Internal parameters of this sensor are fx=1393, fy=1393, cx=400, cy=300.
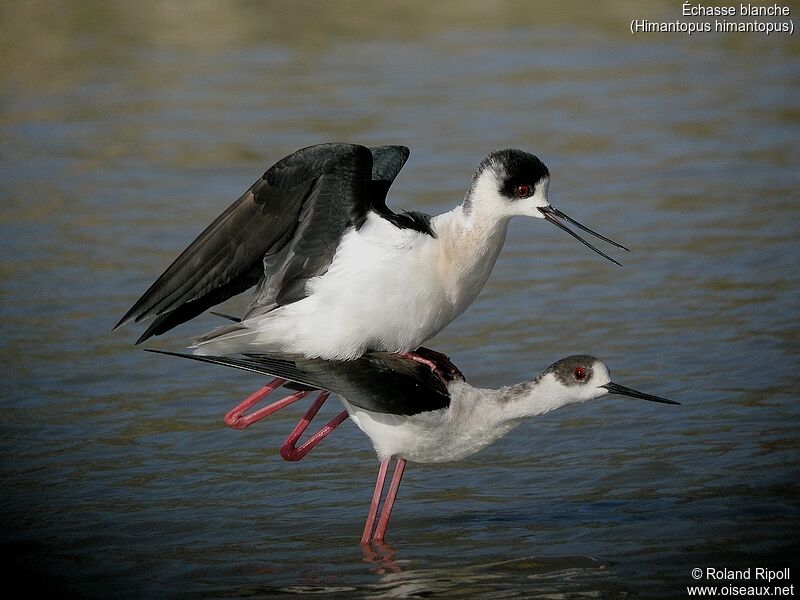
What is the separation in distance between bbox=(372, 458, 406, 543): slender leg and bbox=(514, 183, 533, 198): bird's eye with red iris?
1.42 metres

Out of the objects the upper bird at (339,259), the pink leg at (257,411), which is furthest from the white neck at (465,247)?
the pink leg at (257,411)

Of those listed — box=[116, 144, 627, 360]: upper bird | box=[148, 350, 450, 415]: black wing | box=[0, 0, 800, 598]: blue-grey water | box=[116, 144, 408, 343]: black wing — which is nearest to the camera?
box=[116, 144, 408, 343]: black wing

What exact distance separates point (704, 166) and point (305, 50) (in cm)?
681

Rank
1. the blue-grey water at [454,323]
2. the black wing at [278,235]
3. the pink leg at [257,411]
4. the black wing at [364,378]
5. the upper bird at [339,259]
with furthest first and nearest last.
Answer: the pink leg at [257,411]
the blue-grey water at [454,323]
the black wing at [364,378]
the upper bird at [339,259]
the black wing at [278,235]

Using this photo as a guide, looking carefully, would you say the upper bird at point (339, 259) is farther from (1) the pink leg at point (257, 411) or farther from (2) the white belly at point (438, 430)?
(1) the pink leg at point (257, 411)

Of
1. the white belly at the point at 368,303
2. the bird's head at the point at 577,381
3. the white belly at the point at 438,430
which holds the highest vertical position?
the white belly at the point at 368,303

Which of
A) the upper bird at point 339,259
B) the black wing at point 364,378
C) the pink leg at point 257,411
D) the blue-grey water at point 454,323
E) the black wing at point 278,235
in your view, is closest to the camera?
the black wing at point 278,235

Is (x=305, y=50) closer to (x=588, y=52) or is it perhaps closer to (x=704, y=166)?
(x=588, y=52)

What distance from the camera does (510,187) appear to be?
6.47 m

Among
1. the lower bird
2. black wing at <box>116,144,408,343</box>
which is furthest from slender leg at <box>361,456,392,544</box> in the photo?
black wing at <box>116,144,408,343</box>

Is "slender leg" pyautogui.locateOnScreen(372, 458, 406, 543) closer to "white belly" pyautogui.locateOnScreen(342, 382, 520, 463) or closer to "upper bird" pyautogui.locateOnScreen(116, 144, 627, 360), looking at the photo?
"white belly" pyautogui.locateOnScreen(342, 382, 520, 463)

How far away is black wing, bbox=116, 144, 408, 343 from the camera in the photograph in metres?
6.17

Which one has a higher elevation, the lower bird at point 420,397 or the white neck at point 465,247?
the white neck at point 465,247

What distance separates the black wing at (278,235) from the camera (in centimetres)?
617
